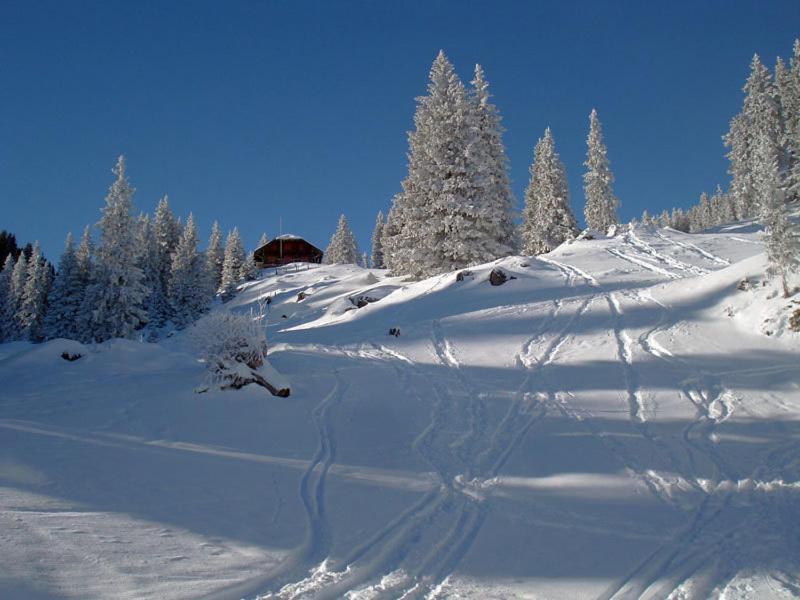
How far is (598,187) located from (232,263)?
4535 centimetres

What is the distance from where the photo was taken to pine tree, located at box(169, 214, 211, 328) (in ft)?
170

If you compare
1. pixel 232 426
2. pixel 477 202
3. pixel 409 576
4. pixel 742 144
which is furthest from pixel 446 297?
pixel 742 144

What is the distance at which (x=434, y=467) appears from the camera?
7301 mm

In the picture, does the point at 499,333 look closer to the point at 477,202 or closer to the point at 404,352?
the point at 404,352

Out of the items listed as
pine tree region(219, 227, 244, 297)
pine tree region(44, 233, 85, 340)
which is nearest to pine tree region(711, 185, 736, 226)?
pine tree region(219, 227, 244, 297)

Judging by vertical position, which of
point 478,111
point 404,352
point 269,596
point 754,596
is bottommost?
point 754,596

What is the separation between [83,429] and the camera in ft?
28.7

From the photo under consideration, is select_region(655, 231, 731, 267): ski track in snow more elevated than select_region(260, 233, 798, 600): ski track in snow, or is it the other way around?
select_region(655, 231, 731, 267): ski track in snow

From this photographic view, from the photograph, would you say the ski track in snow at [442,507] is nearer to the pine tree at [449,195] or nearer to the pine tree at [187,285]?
the pine tree at [449,195]

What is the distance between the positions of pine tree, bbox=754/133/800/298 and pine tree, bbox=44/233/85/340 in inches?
2006

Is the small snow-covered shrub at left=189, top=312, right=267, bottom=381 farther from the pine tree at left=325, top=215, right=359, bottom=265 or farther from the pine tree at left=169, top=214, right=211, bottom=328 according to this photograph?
the pine tree at left=325, top=215, right=359, bottom=265

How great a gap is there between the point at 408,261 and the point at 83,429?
2457 cm

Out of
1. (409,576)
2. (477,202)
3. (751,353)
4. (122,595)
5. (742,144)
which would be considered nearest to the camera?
(122,595)

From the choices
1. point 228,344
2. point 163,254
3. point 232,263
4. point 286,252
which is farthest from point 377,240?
point 228,344
